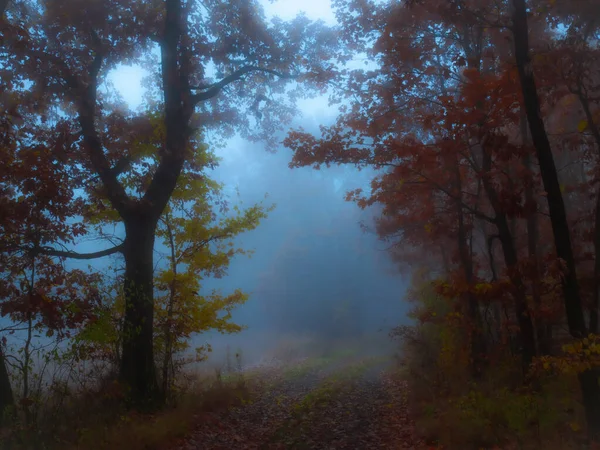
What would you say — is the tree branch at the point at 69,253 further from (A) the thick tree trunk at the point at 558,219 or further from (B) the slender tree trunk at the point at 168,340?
(A) the thick tree trunk at the point at 558,219

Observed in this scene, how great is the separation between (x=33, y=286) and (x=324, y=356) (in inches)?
873

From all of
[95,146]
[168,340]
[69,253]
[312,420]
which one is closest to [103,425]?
[168,340]

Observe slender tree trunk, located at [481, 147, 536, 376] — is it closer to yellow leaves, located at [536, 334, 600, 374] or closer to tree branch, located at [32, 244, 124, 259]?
yellow leaves, located at [536, 334, 600, 374]

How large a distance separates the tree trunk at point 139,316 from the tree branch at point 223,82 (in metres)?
3.21

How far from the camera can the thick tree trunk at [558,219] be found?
6.47m

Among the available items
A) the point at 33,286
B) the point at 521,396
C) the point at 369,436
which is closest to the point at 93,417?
the point at 33,286

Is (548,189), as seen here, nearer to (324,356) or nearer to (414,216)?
(414,216)

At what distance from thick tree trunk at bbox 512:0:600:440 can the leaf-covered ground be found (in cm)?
280

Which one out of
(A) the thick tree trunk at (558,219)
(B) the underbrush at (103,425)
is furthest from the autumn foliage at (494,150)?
(B) the underbrush at (103,425)

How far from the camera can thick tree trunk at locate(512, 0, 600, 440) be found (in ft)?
21.2

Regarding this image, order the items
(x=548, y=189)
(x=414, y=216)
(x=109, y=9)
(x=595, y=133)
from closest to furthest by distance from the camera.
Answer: (x=548, y=189)
(x=595, y=133)
(x=109, y=9)
(x=414, y=216)

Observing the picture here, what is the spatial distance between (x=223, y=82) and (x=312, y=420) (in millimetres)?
8095

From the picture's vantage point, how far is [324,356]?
93.3 feet

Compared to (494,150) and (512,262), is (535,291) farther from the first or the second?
(494,150)
